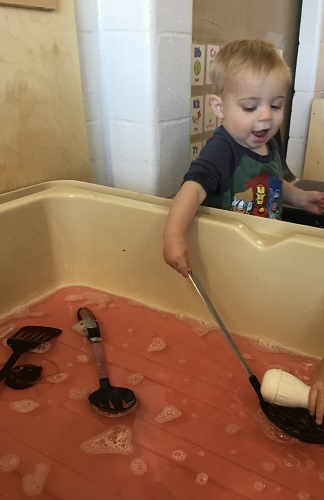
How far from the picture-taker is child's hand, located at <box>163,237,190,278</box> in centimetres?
68

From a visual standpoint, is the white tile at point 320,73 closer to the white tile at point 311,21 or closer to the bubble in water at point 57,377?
the white tile at point 311,21

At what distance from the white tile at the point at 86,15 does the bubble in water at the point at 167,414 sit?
76 cm

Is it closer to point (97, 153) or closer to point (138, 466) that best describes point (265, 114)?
point (97, 153)

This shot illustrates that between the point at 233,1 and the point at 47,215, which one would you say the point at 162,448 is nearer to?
the point at 47,215

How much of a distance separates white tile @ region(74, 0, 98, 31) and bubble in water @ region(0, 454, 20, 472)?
808 millimetres

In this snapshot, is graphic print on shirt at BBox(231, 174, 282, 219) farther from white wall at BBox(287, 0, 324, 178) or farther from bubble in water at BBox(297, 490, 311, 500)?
white wall at BBox(287, 0, 324, 178)

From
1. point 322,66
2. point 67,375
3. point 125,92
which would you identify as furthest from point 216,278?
point 322,66

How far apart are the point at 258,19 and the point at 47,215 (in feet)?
3.17

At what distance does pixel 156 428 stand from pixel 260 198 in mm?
507

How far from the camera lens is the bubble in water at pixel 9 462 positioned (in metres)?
0.56

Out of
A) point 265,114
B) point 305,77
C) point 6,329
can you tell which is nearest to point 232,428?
point 6,329

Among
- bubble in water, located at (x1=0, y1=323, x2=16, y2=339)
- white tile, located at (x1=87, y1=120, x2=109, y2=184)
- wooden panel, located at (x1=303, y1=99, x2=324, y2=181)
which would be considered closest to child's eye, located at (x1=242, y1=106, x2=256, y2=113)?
white tile, located at (x1=87, y1=120, x2=109, y2=184)

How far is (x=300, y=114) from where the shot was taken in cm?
166

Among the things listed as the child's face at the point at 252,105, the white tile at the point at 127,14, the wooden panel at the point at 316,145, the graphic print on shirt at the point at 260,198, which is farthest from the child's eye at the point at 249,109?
the wooden panel at the point at 316,145
